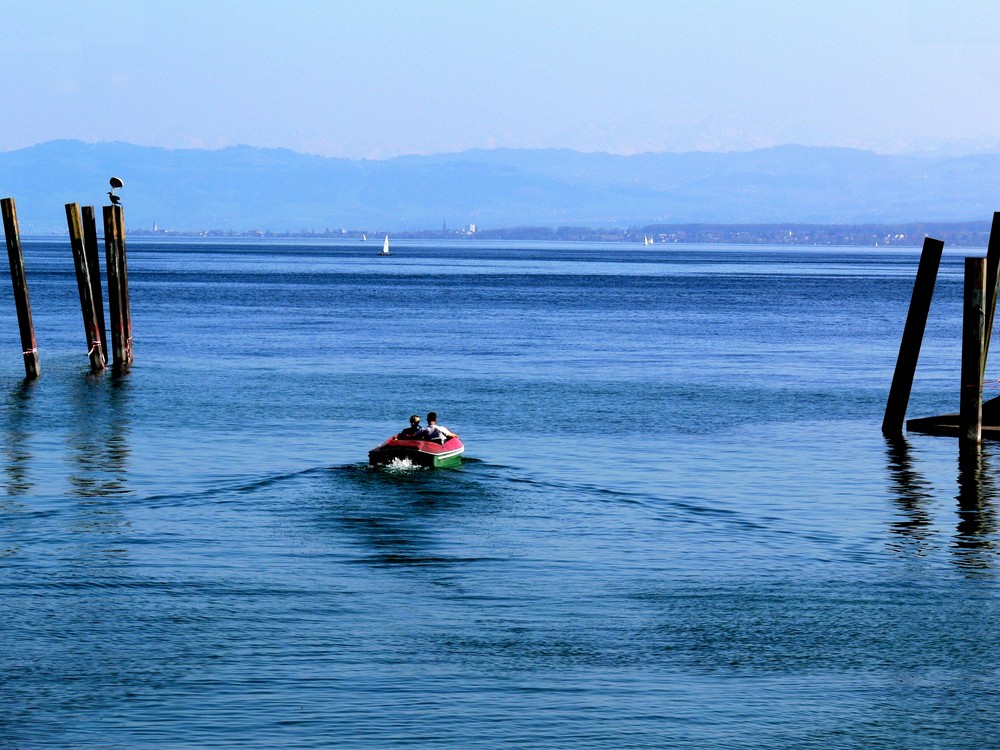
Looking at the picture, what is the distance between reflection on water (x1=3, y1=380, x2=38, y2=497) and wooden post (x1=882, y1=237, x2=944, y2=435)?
2055 centimetres

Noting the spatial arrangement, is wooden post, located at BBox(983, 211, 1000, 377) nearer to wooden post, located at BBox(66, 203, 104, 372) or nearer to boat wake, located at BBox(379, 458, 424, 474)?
boat wake, located at BBox(379, 458, 424, 474)

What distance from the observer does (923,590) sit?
2253cm

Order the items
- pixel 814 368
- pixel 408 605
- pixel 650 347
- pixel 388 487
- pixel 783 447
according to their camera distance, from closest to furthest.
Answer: pixel 408 605
pixel 388 487
pixel 783 447
pixel 814 368
pixel 650 347

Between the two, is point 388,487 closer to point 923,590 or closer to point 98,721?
point 923,590

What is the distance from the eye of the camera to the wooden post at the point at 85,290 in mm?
51875

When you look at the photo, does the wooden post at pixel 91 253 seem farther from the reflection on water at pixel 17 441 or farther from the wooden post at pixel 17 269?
the reflection on water at pixel 17 441

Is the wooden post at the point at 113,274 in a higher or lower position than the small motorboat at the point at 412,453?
higher

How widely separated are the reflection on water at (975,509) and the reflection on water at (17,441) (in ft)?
57.7

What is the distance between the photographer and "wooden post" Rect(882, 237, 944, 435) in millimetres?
36938

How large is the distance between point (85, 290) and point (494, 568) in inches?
1280

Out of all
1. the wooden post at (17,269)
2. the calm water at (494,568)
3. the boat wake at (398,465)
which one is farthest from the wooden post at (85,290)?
the boat wake at (398,465)

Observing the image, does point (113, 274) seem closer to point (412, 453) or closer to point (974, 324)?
point (412, 453)

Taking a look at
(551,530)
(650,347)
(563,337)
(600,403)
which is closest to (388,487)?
Answer: (551,530)

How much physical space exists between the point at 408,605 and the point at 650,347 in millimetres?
52174
